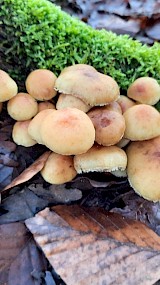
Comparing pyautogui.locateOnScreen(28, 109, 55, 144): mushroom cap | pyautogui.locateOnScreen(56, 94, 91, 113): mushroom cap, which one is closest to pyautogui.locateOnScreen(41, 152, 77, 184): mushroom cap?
pyautogui.locateOnScreen(28, 109, 55, 144): mushroom cap

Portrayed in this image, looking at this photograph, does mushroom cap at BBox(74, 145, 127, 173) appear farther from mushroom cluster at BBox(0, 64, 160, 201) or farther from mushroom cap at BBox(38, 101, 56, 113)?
mushroom cap at BBox(38, 101, 56, 113)

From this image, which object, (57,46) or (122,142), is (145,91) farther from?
(57,46)

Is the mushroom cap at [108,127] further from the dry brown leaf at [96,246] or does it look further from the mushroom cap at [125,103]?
the dry brown leaf at [96,246]

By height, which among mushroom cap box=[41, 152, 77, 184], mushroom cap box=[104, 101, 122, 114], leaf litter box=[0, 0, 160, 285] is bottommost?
leaf litter box=[0, 0, 160, 285]

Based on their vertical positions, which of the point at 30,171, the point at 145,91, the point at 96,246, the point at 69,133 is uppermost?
the point at 145,91

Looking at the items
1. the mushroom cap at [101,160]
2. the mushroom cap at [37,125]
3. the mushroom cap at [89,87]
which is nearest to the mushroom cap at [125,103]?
the mushroom cap at [89,87]

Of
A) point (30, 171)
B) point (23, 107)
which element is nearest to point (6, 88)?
point (23, 107)

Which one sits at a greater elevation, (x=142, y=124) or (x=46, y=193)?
(x=142, y=124)
